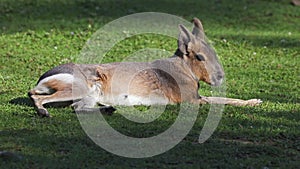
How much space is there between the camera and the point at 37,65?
36.3 feet

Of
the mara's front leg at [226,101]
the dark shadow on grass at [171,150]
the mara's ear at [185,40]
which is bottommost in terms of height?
the mara's front leg at [226,101]

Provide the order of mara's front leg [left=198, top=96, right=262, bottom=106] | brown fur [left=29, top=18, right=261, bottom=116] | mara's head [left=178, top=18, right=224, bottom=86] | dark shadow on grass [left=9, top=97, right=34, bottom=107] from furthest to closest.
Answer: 1. mara's head [left=178, top=18, right=224, bottom=86]
2. mara's front leg [left=198, top=96, right=262, bottom=106]
3. dark shadow on grass [left=9, top=97, right=34, bottom=107]
4. brown fur [left=29, top=18, right=261, bottom=116]

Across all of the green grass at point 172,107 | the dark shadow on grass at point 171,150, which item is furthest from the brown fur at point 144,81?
the dark shadow on grass at point 171,150

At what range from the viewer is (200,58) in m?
8.64

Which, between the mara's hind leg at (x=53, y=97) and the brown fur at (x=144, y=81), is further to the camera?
the brown fur at (x=144, y=81)

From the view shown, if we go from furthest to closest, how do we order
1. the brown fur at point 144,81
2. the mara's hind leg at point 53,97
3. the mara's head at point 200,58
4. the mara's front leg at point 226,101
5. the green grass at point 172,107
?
1. the mara's head at point 200,58
2. the mara's front leg at point 226,101
3. the brown fur at point 144,81
4. the mara's hind leg at point 53,97
5. the green grass at point 172,107

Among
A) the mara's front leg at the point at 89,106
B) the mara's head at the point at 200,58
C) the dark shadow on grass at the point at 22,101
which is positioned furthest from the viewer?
the mara's head at the point at 200,58

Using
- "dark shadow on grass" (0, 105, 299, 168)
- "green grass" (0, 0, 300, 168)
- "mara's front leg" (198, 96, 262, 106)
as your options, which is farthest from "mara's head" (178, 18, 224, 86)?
"dark shadow on grass" (0, 105, 299, 168)

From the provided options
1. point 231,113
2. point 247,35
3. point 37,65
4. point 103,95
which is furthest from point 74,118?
point 247,35

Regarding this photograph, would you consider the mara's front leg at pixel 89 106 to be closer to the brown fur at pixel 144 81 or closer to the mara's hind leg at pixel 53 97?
the brown fur at pixel 144 81

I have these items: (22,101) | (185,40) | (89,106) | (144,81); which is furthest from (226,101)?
(22,101)

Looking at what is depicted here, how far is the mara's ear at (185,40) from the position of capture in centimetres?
855

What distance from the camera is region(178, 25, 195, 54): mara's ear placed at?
28.0 ft

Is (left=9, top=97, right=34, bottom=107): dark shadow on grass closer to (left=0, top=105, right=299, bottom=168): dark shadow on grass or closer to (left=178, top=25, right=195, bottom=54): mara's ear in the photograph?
(left=0, top=105, right=299, bottom=168): dark shadow on grass
